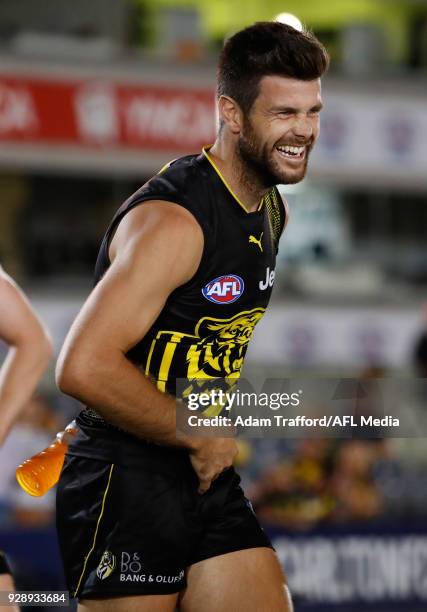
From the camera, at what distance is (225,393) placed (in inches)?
132

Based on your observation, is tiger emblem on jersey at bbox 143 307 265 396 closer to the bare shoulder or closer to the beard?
the bare shoulder

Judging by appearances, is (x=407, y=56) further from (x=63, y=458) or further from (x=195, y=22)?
(x=63, y=458)

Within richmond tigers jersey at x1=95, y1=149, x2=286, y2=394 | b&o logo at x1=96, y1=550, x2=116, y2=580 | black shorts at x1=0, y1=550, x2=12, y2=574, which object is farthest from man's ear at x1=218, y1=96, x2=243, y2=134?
black shorts at x1=0, y1=550, x2=12, y2=574

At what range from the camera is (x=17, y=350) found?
3.70 meters

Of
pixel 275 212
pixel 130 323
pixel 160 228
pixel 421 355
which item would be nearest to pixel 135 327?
pixel 130 323

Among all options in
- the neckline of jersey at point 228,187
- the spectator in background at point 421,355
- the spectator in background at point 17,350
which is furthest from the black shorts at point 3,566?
the spectator in background at point 421,355

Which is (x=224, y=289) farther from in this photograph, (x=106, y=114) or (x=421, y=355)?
(x=106, y=114)

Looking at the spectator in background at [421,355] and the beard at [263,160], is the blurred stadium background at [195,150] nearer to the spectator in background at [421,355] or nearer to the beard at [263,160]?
the spectator in background at [421,355]

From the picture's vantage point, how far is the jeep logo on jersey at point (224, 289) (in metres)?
3.17

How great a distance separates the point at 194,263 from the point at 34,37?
879cm

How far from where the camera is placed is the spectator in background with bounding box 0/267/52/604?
143 inches

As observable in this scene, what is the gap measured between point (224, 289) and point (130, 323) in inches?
14.6

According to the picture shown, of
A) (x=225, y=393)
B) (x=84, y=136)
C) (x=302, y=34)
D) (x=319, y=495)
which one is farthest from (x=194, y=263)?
(x=84, y=136)

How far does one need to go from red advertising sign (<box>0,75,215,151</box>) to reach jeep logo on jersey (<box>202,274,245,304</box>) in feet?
26.7
